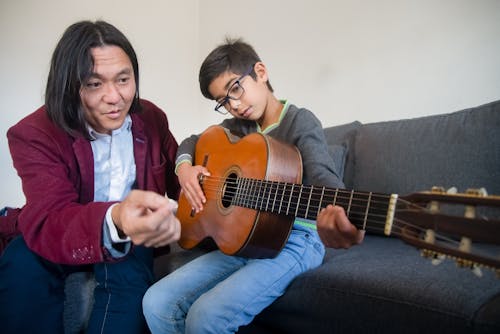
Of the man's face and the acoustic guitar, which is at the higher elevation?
the man's face

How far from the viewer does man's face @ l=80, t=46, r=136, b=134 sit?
103cm

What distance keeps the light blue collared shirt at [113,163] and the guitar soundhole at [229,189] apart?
0.33 meters

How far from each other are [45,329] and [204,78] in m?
0.92

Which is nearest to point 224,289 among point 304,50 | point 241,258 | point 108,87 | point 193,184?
point 241,258

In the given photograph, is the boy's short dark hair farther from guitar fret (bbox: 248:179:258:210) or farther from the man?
guitar fret (bbox: 248:179:258:210)

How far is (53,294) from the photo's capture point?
3.41ft

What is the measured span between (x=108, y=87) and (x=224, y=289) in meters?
0.65

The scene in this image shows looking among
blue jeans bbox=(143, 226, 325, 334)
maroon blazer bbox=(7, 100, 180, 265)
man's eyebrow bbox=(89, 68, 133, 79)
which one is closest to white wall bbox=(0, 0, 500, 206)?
blue jeans bbox=(143, 226, 325, 334)

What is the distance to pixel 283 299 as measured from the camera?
1009mm

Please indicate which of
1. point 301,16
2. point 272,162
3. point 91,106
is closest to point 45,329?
point 91,106

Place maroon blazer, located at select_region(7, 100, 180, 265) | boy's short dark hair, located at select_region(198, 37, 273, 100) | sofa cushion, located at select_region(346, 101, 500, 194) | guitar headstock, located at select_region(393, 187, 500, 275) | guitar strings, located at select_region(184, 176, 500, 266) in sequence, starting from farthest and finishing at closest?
boy's short dark hair, located at select_region(198, 37, 273, 100)
sofa cushion, located at select_region(346, 101, 500, 194)
maroon blazer, located at select_region(7, 100, 180, 265)
guitar strings, located at select_region(184, 176, 500, 266)
guitar headstock, located at select_region(393, 187, 500, 275)

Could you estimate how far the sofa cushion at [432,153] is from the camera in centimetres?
117

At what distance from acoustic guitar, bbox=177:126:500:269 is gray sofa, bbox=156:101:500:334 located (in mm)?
122

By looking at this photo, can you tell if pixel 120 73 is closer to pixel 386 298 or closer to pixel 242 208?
pixel 242 208
